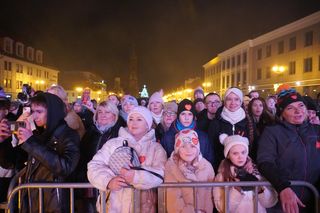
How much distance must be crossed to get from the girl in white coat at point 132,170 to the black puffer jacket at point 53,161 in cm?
29

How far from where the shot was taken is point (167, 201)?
12.2ft

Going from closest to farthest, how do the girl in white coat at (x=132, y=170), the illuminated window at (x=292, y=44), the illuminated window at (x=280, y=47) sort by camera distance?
the girl in white coat at (x=132, y=170), the illuminated window at (x=292, y=44), the illuminated window at (x=280, y=47)

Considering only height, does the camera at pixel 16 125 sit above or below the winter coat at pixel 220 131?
above

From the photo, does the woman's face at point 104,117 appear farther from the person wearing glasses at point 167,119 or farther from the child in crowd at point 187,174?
the child in crowd at point 187,174

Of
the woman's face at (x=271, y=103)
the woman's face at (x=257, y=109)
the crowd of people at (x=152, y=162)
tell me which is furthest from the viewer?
the woman's face at (x=271, y=103)

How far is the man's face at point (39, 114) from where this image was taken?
3398 millimetres

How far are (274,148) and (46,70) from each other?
61.5 metres

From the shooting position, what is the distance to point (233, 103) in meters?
5.20

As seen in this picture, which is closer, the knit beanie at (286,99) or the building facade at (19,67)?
the knit beanie at (286,99)

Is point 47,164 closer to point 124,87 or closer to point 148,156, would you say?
point 148,156

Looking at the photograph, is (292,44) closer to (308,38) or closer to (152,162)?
(308,38)

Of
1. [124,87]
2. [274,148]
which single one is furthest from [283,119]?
[124,87]

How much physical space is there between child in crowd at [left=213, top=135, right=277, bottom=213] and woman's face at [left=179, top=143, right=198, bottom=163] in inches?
14.6

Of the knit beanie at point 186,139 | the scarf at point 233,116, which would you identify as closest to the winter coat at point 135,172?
the knit beanie at point 186,139
